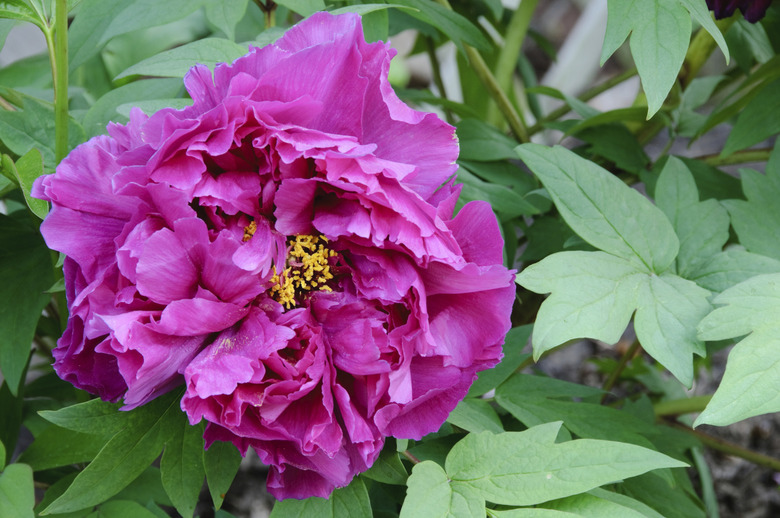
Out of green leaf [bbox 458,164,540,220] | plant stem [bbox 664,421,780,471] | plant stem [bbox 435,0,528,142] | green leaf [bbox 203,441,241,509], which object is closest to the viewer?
green leaf [bbox 203,441,241,509]

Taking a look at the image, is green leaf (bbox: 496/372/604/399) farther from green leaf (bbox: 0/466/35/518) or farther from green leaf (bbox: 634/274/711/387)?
green leaf (bbox: 0/466/35/518)

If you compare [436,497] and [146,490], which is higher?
[436,497]

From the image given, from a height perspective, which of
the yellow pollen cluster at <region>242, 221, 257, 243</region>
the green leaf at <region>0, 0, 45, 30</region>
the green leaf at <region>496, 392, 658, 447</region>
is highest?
the green leaf at <region>0, 0, 45, 30</region>

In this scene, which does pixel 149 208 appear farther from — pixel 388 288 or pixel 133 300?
pixel 388 288

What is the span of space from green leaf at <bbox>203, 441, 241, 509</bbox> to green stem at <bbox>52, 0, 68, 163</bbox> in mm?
297

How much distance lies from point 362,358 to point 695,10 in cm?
43

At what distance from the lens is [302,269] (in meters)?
0.59

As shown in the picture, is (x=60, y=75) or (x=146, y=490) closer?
(x=60, y=75)

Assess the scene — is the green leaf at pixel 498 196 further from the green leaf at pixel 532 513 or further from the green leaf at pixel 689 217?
the green leaf at pixel 532 513

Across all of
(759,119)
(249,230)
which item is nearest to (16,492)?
(249,230)

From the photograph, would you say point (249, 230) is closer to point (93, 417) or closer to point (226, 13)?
point (93, 417)

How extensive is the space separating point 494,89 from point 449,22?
0.54ft

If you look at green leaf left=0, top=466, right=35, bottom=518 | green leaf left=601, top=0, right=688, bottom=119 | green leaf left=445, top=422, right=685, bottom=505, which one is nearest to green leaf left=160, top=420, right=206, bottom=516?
green leaf left=0, top=466, right=35, bottom=518

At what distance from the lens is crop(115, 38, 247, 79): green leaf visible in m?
0.66
